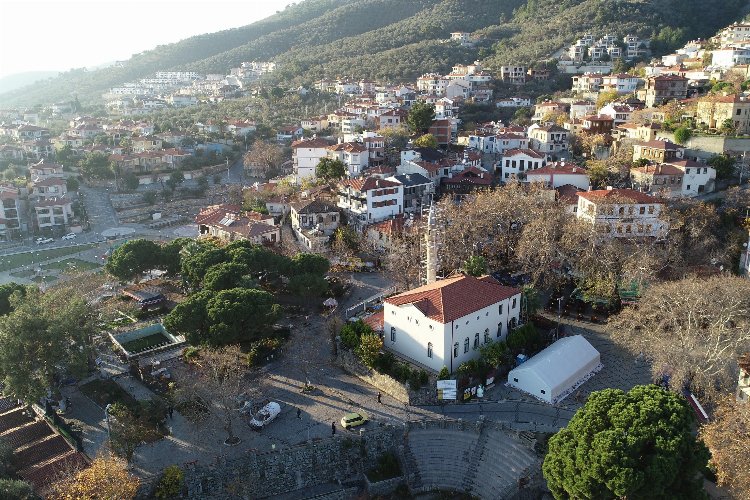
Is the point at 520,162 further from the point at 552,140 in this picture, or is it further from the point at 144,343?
the point at 144,343

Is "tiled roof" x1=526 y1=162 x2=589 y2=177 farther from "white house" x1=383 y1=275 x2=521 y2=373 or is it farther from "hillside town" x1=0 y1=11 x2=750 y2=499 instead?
"white house" x1=383 y1=275 x2=521 y2=373

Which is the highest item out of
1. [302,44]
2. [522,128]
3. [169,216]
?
[302,44]

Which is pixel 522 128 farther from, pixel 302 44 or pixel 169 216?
pixel 302 44

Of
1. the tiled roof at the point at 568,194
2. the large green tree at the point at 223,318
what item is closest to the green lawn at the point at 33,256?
the large green tree at the point at 223,318

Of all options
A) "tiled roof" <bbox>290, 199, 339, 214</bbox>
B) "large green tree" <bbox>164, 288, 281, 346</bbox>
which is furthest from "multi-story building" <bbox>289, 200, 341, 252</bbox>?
"large green tree" <bbox>164, 288, 281, 346</bbox>

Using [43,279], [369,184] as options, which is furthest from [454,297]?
[43,279]

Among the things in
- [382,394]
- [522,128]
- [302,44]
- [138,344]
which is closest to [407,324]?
[382,394]
